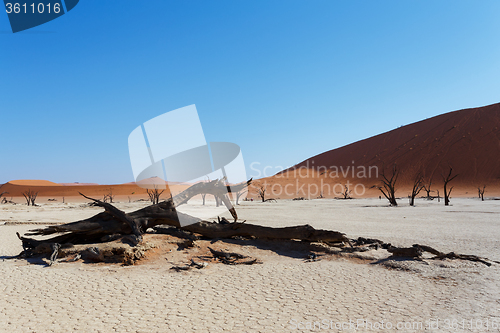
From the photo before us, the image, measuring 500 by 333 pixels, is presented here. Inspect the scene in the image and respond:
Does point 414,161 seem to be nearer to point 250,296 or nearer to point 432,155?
point 432,155

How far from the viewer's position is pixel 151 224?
29.5 feet

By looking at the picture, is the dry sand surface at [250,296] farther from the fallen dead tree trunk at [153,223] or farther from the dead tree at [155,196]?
the dead tree at [155,196]

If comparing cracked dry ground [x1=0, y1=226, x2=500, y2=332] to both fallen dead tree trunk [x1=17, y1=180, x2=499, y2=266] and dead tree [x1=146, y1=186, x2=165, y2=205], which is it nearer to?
fallen dead tree trunk [x1=17, y1=180, x2=499, y2=266]

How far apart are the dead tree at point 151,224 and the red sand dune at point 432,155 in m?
51.1

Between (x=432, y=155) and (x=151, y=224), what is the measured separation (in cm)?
6992

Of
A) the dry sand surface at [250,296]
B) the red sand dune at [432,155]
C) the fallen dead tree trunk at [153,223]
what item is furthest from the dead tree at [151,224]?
the red sand dune at [432,155]

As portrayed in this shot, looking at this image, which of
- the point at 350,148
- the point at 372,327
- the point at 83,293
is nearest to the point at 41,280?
the point at 83,293

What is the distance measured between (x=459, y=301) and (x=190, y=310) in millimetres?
4318

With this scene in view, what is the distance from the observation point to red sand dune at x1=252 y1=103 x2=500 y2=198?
55625mm

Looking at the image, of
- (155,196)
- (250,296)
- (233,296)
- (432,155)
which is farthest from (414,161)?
(233,296)

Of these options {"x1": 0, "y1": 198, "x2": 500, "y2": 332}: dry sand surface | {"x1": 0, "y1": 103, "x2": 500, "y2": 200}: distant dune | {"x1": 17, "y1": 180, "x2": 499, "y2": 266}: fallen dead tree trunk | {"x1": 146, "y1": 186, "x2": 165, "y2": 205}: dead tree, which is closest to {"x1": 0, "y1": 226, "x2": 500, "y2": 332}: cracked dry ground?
{"x1": 0, "y1": 198, "x2": 500, "y2": 332}: dry sand surface

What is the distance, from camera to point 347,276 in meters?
6.40

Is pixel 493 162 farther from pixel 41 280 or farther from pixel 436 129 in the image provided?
pixel 41 280

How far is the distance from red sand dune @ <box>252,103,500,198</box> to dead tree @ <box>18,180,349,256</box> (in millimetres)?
51084
